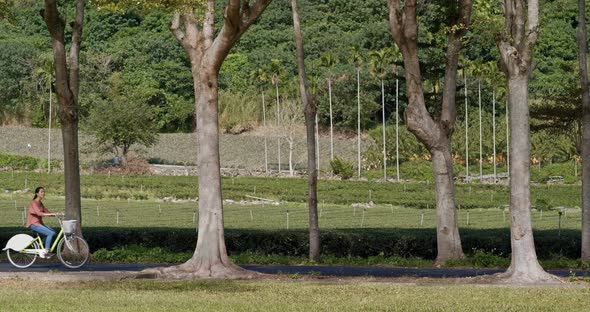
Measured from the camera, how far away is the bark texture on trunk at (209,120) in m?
26.1

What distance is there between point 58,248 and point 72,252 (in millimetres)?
368

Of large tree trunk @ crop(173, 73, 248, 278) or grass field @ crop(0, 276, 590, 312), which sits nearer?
grass field @ crop(0, 276, 590, 312)

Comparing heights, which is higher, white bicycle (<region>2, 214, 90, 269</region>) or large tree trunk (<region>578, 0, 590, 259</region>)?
large tree trunk (<region>578, 0, 590, 259</region>)

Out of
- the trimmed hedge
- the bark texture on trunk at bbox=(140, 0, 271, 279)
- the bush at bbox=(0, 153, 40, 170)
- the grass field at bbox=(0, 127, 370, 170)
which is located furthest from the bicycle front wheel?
the grass field at bbox=(0, 127, 370, 170)

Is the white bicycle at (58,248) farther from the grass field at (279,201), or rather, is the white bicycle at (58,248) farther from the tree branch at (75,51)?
the grass field at (279,201)

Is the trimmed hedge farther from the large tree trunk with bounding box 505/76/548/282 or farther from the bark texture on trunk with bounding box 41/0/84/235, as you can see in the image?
the large tree trunk with bounding box 505/76/548/282

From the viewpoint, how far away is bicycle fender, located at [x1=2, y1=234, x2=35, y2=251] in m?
28.3

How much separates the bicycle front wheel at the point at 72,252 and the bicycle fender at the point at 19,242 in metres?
0.69

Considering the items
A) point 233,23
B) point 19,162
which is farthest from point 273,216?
point 19,162

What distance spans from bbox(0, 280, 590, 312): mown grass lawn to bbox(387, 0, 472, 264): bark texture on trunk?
7.10 m

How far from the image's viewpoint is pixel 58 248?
28.5 m

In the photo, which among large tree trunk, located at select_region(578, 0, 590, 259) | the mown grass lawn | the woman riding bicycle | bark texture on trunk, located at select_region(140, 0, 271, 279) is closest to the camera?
the mown grass lawn

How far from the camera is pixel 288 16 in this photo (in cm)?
15400

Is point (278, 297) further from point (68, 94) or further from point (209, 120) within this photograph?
point (68, 94)
